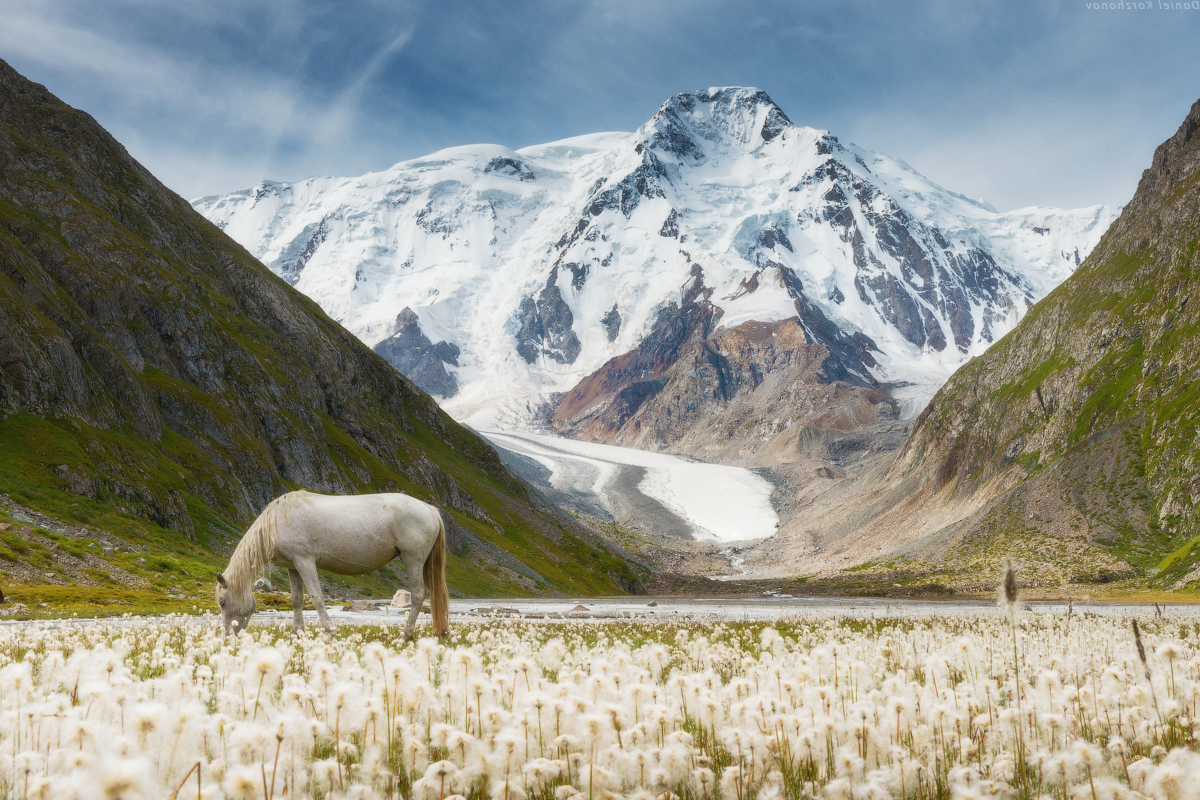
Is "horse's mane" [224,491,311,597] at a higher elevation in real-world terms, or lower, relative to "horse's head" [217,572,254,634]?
higher

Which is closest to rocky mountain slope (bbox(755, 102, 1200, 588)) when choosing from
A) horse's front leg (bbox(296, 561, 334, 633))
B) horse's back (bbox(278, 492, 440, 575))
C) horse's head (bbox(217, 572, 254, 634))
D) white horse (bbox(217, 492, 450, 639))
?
white horse (bbox(217, 492, 450, 639))

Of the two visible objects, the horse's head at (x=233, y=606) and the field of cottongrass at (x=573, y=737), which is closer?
the field of cottongrass at (x=573, y=737)

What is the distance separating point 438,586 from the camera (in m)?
18.3

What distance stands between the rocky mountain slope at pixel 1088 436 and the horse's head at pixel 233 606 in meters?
79.6

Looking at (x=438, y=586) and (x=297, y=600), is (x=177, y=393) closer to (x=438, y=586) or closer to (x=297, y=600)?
(x=297, y=600)

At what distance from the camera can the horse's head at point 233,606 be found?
17.6m

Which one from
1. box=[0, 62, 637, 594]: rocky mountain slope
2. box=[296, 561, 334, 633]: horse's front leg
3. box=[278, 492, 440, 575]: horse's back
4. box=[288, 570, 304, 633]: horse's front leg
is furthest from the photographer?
box=[0, 62, 637, 594]: rocky mountain slope

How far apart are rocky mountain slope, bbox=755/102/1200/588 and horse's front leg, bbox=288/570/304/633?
78243mm

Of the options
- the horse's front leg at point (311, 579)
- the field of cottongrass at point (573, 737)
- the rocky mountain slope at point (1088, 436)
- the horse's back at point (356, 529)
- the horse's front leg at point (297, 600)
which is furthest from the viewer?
the rocky mountain slope at point (1088, 436)

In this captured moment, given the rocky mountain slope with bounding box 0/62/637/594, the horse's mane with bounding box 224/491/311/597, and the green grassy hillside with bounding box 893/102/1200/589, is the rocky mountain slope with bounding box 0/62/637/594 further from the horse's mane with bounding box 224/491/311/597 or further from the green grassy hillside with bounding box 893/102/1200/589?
the green grassy hillside with bounding box 893/102/1200/589

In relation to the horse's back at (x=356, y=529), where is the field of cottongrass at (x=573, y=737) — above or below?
below

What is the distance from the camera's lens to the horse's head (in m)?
17.6

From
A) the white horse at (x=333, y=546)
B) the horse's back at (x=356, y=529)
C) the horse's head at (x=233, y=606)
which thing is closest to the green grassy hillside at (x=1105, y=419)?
the white horse at (x=333, y=546)

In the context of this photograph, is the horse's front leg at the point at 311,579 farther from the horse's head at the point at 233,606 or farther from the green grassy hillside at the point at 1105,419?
the green grassy hillside at the point at 1105,419
